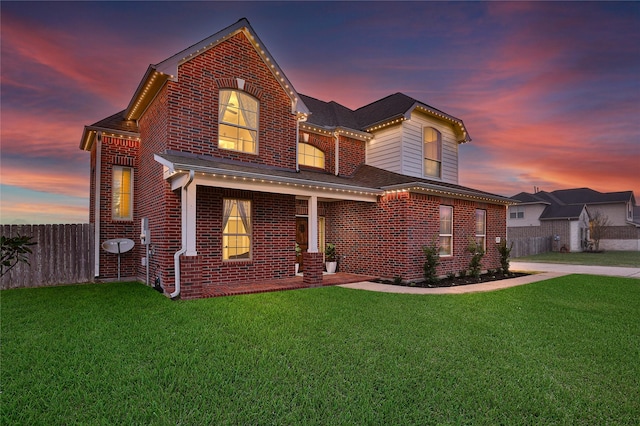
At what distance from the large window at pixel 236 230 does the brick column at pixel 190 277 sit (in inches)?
72.8

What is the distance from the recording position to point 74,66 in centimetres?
1038

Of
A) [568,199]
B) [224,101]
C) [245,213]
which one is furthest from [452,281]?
[568,199]

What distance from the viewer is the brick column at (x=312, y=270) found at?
367 inches

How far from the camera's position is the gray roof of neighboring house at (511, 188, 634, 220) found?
101 feet

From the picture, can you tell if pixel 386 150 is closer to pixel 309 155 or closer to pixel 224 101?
pixel 309 155

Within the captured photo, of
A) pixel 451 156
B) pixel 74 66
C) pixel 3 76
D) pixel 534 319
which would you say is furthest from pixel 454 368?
pixel 3 76

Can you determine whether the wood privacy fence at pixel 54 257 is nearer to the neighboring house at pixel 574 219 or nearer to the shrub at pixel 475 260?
the shrub at pixel 475 260

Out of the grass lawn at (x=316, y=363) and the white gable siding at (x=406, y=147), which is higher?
the white gable siding at (x=406, y=147)

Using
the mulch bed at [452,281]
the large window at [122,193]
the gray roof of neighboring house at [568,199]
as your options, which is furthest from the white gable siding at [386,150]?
the gray roof of neighboring house at [568,199]

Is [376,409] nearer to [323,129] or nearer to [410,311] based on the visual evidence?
[410,311]

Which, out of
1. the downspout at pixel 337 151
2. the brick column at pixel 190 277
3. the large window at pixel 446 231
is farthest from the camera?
the downspout at pixel 337 151

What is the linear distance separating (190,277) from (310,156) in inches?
285

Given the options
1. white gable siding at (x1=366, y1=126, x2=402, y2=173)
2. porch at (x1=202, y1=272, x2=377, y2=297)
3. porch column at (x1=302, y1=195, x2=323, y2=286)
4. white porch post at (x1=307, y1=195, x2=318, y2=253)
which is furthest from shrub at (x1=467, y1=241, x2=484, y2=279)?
white porch post at (x1=307, y1=195, x2=318, y2=253)

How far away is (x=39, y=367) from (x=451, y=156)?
15209mm
